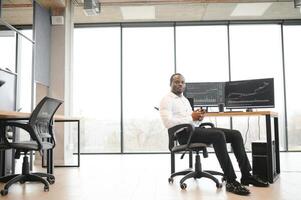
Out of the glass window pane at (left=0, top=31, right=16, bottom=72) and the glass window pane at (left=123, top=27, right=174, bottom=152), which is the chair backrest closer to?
the glass window pane at (left=0, top=31, right=16, bottom=72)

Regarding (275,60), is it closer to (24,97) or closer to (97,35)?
(97,35)

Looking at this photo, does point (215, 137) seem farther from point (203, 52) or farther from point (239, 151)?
point (203, 52)

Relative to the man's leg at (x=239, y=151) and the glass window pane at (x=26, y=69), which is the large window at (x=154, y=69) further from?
the man's leg at (x=239, y=151)

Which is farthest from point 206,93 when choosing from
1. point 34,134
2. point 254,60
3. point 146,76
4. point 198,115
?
point 254,60

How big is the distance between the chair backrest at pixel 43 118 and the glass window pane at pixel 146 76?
353 centimetres

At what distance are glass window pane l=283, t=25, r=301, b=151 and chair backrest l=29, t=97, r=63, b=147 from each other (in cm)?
537

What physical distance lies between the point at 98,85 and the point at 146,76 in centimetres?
108

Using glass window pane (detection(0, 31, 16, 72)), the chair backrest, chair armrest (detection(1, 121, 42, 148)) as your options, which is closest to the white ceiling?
glass window pane (detection(0, 31, 16, 72))

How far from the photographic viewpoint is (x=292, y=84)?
23.0 feet

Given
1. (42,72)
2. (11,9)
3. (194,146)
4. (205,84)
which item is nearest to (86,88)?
(42,72)

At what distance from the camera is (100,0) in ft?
18.8

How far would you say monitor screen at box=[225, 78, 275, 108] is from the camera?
12.8 feet

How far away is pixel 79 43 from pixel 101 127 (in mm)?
1930

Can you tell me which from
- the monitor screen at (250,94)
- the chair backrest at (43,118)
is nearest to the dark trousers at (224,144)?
the monitor screen at (250,94)
